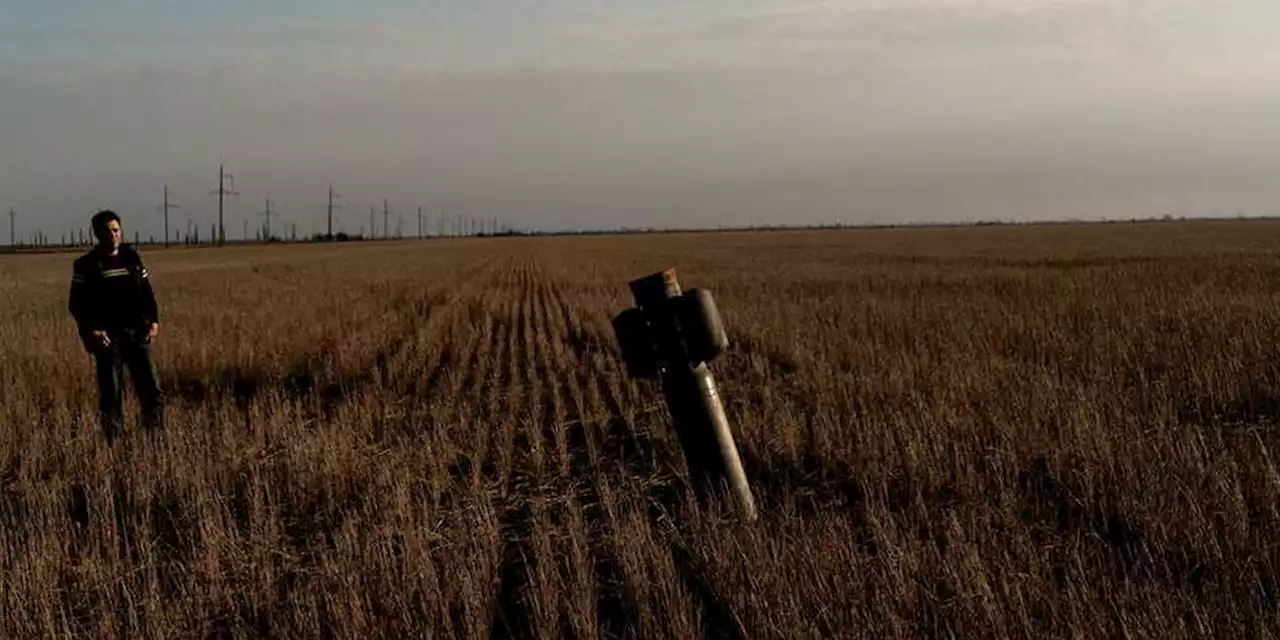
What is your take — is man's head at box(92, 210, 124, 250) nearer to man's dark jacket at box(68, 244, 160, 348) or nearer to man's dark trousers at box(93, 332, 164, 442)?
man's dark jacket at box(68, 244, 160, 348)

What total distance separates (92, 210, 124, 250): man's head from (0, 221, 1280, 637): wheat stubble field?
1302 mm

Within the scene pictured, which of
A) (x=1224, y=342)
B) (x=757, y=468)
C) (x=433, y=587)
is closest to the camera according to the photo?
(x=433, y=587)

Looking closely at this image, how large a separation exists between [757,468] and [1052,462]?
149 centimetres

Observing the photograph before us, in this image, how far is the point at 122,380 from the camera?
640 centimetres

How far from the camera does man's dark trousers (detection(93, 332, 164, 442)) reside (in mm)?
6305

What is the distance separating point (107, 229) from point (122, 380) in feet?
3.57

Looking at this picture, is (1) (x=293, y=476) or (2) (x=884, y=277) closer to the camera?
(1) (x=293, y=476)

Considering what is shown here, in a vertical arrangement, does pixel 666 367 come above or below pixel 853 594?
above

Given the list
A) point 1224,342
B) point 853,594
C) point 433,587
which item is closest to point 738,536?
point 853,594

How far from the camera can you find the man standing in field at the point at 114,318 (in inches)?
245

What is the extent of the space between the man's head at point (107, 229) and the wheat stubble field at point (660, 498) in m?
1.30

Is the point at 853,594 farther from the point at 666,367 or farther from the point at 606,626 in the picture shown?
the point at 666,367

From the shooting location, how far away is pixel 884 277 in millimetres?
23453

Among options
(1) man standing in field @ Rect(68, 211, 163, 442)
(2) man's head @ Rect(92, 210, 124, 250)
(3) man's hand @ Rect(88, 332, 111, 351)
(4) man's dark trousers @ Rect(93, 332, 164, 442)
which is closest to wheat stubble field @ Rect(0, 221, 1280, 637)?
(4) man's dark trousers @ Rect(93, 332, 164, 442)
